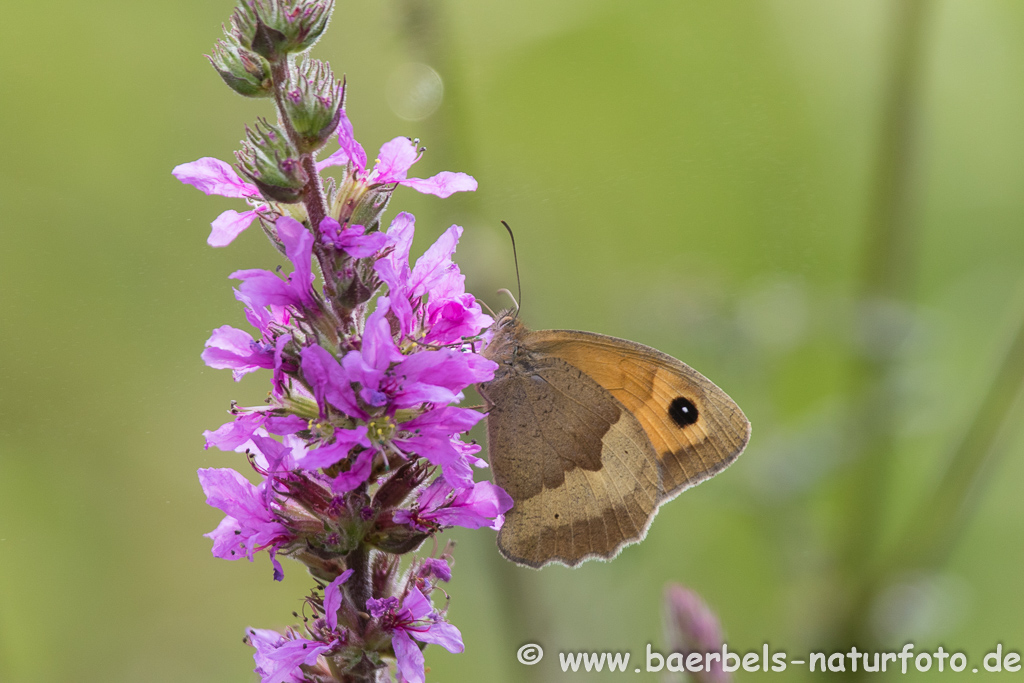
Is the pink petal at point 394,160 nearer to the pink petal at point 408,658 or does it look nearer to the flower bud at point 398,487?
the flower bud at point 398,487

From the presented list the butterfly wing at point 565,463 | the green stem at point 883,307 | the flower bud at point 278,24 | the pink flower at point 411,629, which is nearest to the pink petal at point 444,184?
the flower bud at point 278,24

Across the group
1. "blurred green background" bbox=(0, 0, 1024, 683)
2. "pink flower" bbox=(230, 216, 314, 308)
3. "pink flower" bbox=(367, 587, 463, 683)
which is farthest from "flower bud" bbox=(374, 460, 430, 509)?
"blurred green background" bbox=(0, 0, 1024, 683)

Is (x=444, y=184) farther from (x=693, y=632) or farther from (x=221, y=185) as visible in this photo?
(x=693, y=632)

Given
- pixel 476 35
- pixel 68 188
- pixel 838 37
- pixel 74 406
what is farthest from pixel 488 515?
pixel 838 37

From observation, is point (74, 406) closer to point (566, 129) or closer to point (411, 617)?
point (411, 617)

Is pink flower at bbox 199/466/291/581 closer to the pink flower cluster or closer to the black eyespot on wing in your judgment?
the pink flower cluster

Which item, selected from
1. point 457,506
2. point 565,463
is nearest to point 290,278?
point 457,506
